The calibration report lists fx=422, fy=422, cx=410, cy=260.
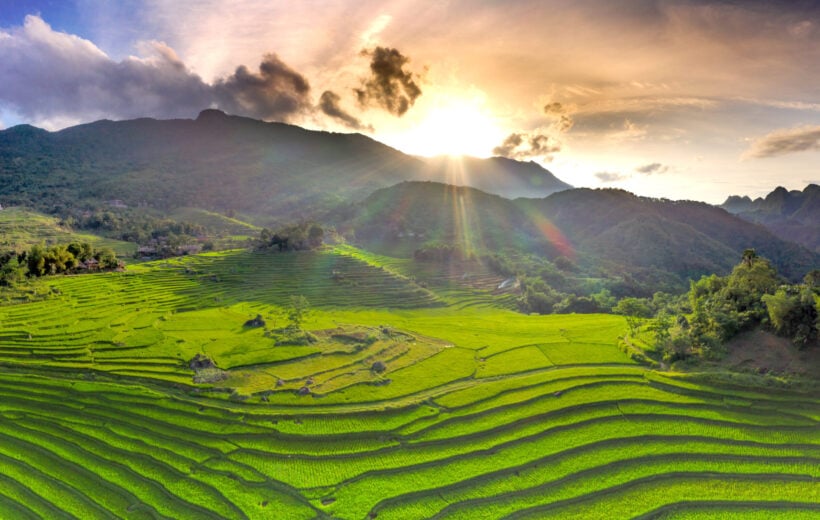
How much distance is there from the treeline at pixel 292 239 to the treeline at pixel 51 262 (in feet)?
80.9

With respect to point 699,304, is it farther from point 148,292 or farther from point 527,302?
point 148,292

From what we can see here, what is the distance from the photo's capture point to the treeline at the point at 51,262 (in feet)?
181

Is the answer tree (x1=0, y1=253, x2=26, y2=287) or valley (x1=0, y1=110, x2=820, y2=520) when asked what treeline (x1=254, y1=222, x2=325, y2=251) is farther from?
tree (x1=0, y1=253, x2=26, y2=287)

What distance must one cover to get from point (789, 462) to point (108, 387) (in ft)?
151

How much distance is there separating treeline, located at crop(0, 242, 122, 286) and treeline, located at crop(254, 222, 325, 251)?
24660 millimetres

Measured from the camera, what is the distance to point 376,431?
2675cm

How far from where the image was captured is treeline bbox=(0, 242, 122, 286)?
55.0 m

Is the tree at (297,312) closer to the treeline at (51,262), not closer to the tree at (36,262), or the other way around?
the treeline at (51,262)

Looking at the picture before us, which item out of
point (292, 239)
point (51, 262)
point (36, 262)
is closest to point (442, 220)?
point (292, 239)

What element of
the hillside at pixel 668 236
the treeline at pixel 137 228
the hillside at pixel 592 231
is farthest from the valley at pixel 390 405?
the hillside at pixel 668 236

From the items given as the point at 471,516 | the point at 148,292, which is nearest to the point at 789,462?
the point at 471,516

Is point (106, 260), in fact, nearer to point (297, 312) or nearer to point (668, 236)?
point (297, 312)

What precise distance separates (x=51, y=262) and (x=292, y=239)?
119 feet

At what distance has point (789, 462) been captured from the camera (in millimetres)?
24578
